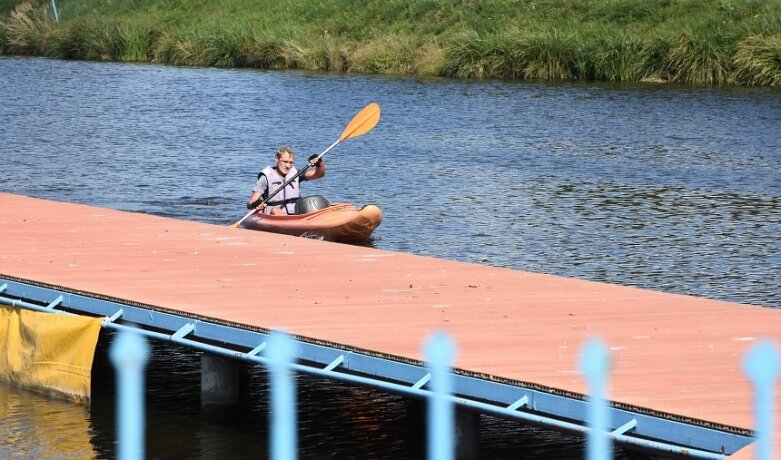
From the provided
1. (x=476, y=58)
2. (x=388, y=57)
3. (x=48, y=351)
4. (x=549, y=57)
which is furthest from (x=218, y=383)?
(x=388, y=57)

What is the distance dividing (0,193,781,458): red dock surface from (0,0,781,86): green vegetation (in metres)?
23.2

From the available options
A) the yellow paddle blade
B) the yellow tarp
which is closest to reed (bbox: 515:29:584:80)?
the yellow paddle blade

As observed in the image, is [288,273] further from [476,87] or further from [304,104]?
[476,87]

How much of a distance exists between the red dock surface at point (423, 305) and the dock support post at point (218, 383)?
37cm

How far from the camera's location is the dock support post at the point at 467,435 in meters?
7.01

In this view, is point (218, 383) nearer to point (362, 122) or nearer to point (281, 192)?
point (281, 192)

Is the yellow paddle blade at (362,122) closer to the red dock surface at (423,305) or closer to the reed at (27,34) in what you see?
the red dock surface at (423,305)

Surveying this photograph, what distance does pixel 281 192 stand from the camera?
47.0ft

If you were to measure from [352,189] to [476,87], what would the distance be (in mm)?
→ 13948

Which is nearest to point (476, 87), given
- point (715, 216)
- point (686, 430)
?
point (715, 216)

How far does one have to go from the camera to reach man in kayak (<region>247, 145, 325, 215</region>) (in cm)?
1414

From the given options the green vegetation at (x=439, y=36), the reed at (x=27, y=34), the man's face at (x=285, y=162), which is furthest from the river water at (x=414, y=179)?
the reed at (x=27, y=34)

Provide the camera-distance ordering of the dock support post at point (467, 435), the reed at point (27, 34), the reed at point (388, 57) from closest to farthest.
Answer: the dock support post at point (467, 435)
the reed at point (388, 57)
the reed at point (27, 34)

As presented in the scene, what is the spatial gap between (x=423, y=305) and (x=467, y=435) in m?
1.67
